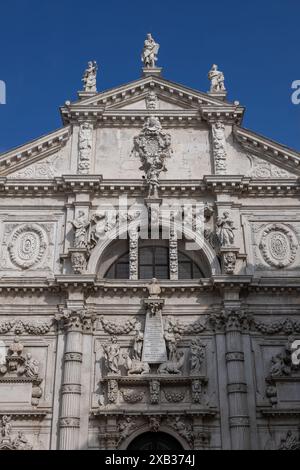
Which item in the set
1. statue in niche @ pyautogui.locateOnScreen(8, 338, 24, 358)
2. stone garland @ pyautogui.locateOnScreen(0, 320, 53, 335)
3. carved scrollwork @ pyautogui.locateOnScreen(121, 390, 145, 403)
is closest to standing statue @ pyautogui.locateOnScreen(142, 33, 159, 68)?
stone garland @ pyautogui.locateOnScreen(0, 320, 53, 335)

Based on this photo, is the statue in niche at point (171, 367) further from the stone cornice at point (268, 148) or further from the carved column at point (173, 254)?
the stone cornice at point (268, 148)

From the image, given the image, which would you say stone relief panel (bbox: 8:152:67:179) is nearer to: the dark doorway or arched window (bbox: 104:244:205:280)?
arched window (bbox: 104:244:205:280)

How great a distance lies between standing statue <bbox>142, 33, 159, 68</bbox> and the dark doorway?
547 inches

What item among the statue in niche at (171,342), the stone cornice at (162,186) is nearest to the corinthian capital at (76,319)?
the statue in niche at (171,342)

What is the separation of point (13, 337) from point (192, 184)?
25.3 feet

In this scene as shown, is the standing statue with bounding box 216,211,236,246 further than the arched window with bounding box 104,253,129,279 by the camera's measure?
No

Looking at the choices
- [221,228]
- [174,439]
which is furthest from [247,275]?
[174,439]

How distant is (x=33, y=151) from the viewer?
21734mm

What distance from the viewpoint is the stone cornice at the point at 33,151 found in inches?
847

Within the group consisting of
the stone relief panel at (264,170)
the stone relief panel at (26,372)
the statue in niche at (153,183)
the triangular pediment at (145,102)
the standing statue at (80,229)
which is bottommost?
the stone relief panel at (26,372)

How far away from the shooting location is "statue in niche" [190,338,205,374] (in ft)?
59.2

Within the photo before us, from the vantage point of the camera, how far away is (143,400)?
1770cm

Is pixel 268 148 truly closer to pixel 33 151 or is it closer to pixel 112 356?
pixel 33 151

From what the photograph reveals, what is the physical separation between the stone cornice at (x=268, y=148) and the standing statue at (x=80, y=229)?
251 inches
